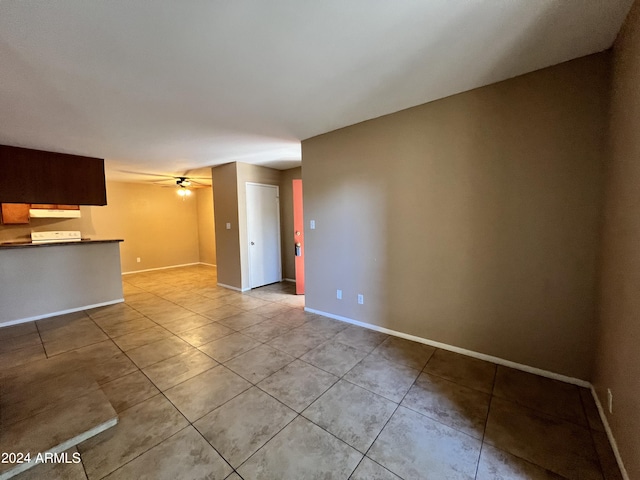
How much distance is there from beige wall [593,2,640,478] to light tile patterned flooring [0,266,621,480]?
0.30 meters

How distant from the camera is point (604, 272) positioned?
67.9 inches

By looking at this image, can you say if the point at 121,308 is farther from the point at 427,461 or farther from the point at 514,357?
the point at 514,357

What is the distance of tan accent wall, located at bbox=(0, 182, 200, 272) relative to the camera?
6523 millimetres

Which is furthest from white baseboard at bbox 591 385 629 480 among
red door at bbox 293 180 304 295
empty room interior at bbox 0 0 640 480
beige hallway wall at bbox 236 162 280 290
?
beige hallway wall at bbox 236 162 280 290

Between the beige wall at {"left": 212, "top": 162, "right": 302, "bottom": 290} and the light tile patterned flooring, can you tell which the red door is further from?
the light tile patterned flooring

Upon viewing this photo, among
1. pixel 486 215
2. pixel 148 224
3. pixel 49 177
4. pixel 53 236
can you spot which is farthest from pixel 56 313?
pixel 486 215

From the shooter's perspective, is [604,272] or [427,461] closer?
[427,461]

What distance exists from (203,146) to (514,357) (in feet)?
14.7

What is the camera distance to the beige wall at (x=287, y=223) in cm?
562

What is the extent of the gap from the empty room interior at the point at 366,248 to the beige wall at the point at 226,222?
4.29ft

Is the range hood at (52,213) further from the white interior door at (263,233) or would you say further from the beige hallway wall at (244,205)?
the white interior door at (263,233)

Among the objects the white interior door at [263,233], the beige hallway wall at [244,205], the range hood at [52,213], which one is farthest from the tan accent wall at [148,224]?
the white interior door at [263,233]

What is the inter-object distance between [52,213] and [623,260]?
7.35m

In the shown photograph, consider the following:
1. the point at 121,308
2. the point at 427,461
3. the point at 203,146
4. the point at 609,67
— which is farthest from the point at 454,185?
the point at 121,308
